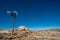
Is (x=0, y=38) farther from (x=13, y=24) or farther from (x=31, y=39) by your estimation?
(x=13, y=24)

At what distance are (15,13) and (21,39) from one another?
1010 cm

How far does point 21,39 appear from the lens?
10.8 metres

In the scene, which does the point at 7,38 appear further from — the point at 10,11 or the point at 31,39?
the point at 10,11

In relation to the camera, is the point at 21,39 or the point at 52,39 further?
the point at 21,39

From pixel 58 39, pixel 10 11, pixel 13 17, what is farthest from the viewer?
pixel 13 17

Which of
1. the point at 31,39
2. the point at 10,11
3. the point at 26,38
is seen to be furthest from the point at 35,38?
the point at 10,11

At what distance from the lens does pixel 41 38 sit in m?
10.3

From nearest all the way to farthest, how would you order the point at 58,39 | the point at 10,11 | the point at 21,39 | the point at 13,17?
the point at 58,39, the point at 21,39, the point at 10,11, the point at 13,17

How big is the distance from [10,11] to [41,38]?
10585 millimetres

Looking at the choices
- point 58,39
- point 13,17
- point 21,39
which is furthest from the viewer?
point 13,17

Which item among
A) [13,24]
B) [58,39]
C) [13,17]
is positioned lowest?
[58,39]

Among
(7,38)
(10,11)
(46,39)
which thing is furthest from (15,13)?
(46,39)

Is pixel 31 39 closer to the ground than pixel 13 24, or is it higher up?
closer to the ground

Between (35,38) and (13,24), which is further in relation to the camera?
(13,24)
